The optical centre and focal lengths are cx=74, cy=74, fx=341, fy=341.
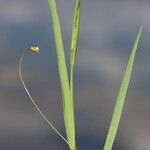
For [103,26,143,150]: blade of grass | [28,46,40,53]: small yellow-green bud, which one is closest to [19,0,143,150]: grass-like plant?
[103,26,143,150]: blade of grass

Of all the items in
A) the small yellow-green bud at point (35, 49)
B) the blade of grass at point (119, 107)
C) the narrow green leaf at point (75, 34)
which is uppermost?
the narrow green leaf at point (75, 34)

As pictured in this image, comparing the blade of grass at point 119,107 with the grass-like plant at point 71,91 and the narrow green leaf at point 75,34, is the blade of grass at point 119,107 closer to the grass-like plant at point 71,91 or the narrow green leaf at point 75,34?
the grass-like plant at point 71,91

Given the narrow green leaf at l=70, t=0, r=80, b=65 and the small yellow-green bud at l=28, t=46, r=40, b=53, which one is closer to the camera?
the narrow green leaf at l=70, t=0, r=80, b=65

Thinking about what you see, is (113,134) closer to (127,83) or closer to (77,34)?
(127,83)

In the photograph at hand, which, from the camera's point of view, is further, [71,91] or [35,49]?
[35,49]

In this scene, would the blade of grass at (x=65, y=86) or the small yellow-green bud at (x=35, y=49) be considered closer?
the blade of grass at (x=65, y=86)

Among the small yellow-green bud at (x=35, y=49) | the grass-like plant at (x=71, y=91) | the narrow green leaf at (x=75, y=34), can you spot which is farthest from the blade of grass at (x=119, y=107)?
the small yellow-green bud at (x=35, y=49)

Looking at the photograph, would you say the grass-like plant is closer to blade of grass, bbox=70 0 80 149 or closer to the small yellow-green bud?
blade of grass, bbox=70 0 80 149

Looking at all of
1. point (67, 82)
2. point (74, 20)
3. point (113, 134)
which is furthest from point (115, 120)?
point (74, 20)

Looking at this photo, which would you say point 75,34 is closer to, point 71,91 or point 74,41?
point 74,41

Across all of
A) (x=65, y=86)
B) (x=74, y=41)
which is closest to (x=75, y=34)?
(x=74, y=41)

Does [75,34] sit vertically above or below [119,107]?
above

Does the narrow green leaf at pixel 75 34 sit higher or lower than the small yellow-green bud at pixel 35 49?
higher
